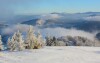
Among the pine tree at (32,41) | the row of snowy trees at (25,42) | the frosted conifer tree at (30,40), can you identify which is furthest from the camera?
the pine tree at (32,41)

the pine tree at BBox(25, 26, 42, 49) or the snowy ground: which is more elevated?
the pine tree at BBox(25, 26, 42, 49)

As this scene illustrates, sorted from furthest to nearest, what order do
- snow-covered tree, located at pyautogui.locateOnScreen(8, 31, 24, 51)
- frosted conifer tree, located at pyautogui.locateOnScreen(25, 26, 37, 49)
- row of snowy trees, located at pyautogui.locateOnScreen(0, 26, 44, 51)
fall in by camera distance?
frosted conifer tree, located at pyautogui.locateOnScreen(25, 26, 37, 49)
row of snowy trees, located at pyautogui.locateOnScreen(0, 26, 44, 51)
snow-covered tree, located at pyautogui.locateOnScreen(8, 31, 24, 51)

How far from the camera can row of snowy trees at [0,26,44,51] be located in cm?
6341

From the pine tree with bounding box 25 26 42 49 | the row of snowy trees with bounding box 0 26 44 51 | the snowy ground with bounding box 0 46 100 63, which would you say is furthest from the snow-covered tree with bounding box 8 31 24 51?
the snowy ground with bounding box 0 46 100 63

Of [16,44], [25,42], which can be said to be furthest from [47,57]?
[25,42]

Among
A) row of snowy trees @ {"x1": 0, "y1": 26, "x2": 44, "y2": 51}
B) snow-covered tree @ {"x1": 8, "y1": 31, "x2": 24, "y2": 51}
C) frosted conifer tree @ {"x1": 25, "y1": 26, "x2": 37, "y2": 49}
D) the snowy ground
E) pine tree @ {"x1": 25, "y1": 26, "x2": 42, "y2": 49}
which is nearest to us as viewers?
the snowy ground

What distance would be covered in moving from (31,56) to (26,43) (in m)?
12.1

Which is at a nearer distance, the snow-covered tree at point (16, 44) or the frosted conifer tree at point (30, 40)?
the snow-covered tree at point (16, 44)

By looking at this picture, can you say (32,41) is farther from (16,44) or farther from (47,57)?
(47,57)

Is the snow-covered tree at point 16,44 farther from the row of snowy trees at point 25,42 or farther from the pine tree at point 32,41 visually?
the pine tree at point 32,41

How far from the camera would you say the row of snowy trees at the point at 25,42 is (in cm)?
6341

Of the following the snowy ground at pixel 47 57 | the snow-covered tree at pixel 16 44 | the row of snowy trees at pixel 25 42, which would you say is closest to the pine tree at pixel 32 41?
the row of snowy trees at pixel 25 42

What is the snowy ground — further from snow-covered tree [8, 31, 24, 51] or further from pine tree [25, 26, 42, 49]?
pine tree [25, 26, 42, 49]

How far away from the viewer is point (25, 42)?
67.8m
